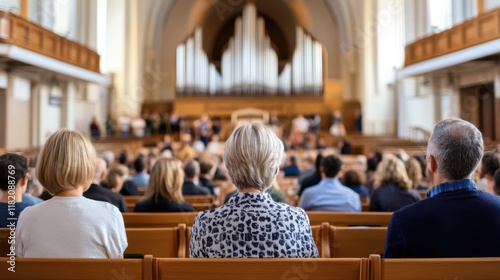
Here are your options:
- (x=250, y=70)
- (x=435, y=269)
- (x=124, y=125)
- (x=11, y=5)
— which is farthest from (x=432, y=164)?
(x=250, y=70)

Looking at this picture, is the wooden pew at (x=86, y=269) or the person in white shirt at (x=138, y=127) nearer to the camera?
the wooden pew at (x=86, y=269)

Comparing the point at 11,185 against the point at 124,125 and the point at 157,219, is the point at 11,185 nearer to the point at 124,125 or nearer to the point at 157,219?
the point at 157,219

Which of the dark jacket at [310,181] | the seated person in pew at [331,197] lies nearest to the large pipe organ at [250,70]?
the dark jacket at [310,181]

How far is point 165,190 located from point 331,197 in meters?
1.32

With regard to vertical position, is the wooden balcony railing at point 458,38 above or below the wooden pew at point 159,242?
above

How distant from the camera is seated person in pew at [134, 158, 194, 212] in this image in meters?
3.92

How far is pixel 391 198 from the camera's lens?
4102 mm

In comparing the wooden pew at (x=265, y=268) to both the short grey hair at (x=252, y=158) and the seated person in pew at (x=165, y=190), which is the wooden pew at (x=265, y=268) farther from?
the seated person in pew at (x=165, y=190)

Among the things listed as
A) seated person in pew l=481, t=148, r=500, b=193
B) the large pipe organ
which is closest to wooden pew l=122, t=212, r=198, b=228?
seated person in pew l=481, t=148, r=500, b=193

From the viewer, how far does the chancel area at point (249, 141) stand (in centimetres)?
205

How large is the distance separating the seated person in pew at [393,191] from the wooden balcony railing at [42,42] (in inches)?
337

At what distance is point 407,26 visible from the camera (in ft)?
56.0

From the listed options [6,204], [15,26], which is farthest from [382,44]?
[6,204]

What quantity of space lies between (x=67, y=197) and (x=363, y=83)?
1914 cm
